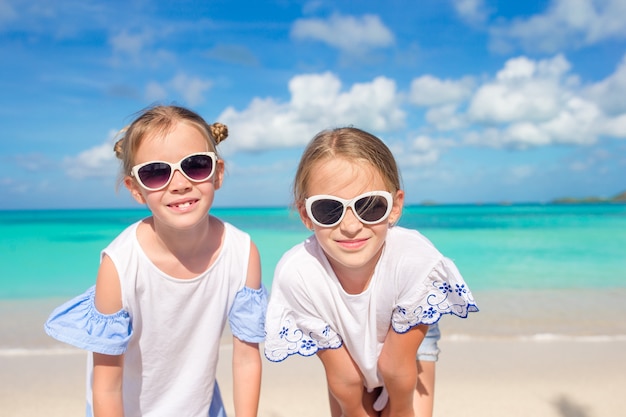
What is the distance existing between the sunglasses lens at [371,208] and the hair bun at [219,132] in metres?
0.79

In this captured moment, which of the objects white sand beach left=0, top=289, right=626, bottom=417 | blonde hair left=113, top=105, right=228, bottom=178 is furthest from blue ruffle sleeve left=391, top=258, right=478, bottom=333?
white sand beach left=0, top=289, right=626, bottom=417

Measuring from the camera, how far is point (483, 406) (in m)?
3.94

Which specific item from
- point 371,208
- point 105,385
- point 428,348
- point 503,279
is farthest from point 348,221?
point 503,279

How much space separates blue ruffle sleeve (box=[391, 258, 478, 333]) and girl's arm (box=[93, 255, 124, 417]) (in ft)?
4.39

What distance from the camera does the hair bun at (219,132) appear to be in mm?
2562

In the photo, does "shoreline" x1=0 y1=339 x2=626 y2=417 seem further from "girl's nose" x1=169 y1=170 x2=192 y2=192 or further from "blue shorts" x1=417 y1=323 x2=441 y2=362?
"girl's nose" x1=169 y1=170 x2=192 y2=192

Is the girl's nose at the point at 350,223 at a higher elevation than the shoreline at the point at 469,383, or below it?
higher

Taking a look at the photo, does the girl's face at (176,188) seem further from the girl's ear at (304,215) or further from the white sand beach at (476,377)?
the white sand beach at (476,377)

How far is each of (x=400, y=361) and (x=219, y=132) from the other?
1.45 metres

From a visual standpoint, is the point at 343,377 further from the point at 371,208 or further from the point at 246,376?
the point at 371,208

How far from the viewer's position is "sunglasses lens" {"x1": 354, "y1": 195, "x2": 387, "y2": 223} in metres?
2.30

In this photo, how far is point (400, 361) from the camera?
8.12 ft

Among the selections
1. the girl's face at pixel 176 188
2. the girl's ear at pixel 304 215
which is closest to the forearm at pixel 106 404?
the girl's face at pixel 176 188

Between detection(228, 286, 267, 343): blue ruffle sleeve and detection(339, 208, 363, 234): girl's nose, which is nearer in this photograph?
detection(339, 208, 363, 234): girl's nose
